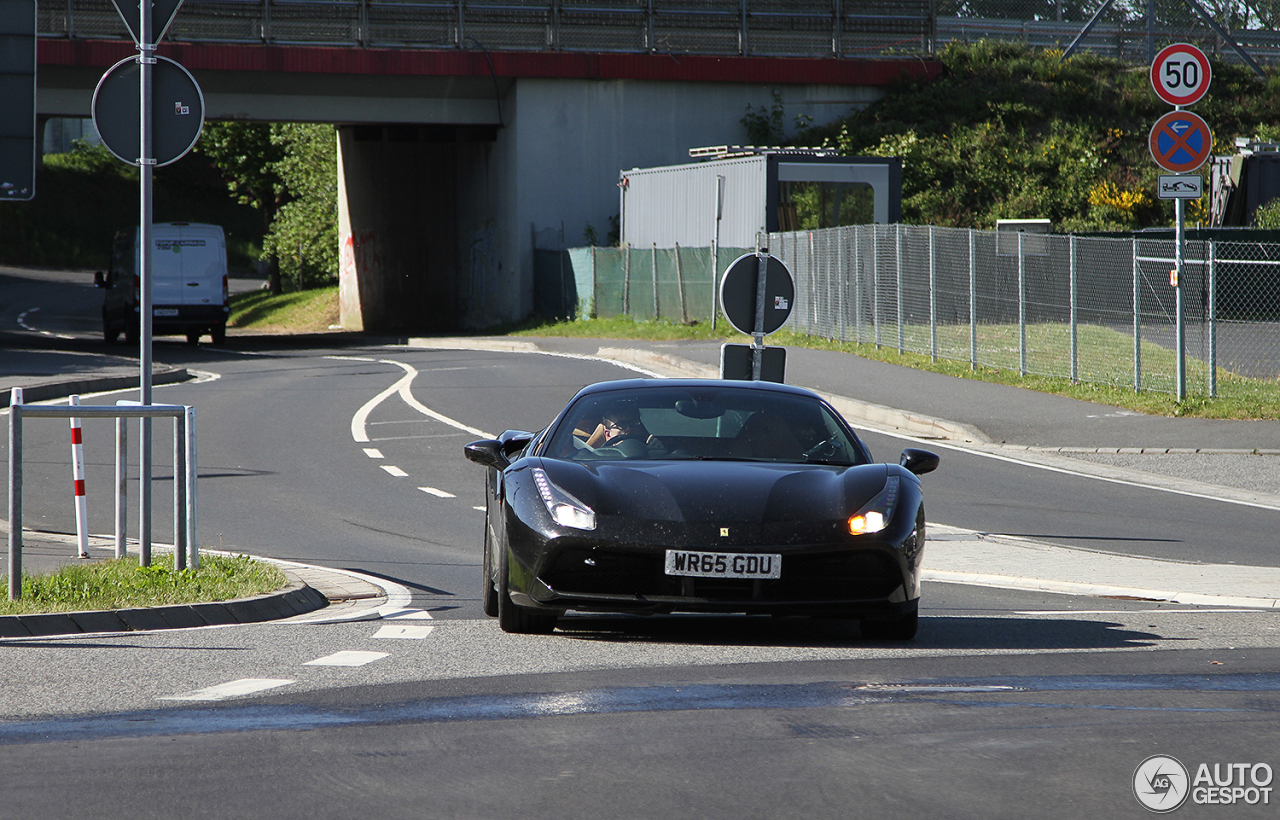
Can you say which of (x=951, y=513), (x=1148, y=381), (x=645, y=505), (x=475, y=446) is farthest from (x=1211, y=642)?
(x=1148, y=381)

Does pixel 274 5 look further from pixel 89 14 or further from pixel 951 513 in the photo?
pixel 951 513

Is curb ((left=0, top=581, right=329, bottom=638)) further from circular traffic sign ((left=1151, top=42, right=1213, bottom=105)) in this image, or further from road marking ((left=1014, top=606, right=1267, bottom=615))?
circular traffic sign ((left=1151, top=42, right=1213, bottom=105))

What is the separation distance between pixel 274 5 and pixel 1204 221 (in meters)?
24.1

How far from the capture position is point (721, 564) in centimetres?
699

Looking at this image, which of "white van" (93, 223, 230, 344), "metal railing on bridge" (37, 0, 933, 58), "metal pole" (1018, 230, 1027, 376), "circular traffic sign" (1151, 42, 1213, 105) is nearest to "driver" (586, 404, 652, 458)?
"circular traffic sign" (1151, 42, 1213, 105)

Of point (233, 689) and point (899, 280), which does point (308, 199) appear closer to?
point (899, 280)

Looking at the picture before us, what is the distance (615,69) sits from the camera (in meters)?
44.3

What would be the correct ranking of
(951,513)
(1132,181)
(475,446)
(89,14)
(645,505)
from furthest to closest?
(1132,181) → (89,14) → (951,513) → (475,446) → (645,505)

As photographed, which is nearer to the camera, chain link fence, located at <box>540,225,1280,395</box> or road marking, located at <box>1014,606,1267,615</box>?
road marking, located at <box>1014,606,1267,615</box>

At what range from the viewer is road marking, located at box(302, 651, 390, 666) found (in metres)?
6.83

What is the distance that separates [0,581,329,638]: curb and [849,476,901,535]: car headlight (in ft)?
9.94

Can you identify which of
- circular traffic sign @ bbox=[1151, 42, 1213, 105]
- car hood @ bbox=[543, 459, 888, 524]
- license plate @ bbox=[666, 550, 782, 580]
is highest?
circular traffic sign @ bbox=[1151, 42, 1213, 105]

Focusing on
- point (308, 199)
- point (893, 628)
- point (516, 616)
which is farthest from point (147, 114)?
point (308, 199)

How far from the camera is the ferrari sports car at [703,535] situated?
7.02 metres
